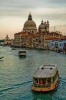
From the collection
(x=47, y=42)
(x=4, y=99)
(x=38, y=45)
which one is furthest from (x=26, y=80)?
(x=38, y=45)

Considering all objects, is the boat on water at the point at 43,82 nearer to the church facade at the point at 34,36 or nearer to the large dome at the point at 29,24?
A: the church facade at the point at 34,36

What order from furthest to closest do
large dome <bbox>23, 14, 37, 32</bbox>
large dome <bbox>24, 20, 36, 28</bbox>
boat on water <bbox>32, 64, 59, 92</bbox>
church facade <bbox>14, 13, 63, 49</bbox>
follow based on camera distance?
large dome <bbox>24, 20, 36, 28</bbox>, large dome <bbox>23, 14, 37, 32</bbox>, church facade <bbox>14, 13, 63, 49</bbox>, boat on water <bbox>32, 64, 59, 92</bbox>

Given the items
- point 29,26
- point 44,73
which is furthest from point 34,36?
point 44,73

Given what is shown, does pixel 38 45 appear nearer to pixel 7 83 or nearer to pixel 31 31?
pixel 31 31

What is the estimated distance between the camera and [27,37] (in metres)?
96.8

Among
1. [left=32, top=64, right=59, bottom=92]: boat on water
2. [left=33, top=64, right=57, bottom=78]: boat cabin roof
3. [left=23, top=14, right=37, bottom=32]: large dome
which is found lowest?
[left=32, top=64, right=59, bottom=92]: boat on water

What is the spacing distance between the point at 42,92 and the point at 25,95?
2.89ft

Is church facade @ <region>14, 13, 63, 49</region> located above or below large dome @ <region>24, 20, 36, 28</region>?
below

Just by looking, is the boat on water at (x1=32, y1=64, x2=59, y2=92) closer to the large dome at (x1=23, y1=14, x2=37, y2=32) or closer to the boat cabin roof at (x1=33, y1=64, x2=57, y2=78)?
the boat cabin roof at (x1=33, y1=64, x2=57, y2=78)

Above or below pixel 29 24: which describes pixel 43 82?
below

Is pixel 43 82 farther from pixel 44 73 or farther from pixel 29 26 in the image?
pixel 29 26

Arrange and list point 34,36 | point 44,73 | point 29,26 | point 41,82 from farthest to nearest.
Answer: point 29,26, point 34,36, point 44,73, point 41,82

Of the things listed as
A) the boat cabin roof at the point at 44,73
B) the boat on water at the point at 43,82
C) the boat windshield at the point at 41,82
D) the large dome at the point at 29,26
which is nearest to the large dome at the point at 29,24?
the large dome at the point at 29,26

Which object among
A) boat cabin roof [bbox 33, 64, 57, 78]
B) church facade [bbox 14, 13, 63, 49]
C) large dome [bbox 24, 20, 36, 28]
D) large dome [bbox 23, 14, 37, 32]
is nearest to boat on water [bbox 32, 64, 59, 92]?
boat cabin roof [bbox 33, 64, 57, 78]
